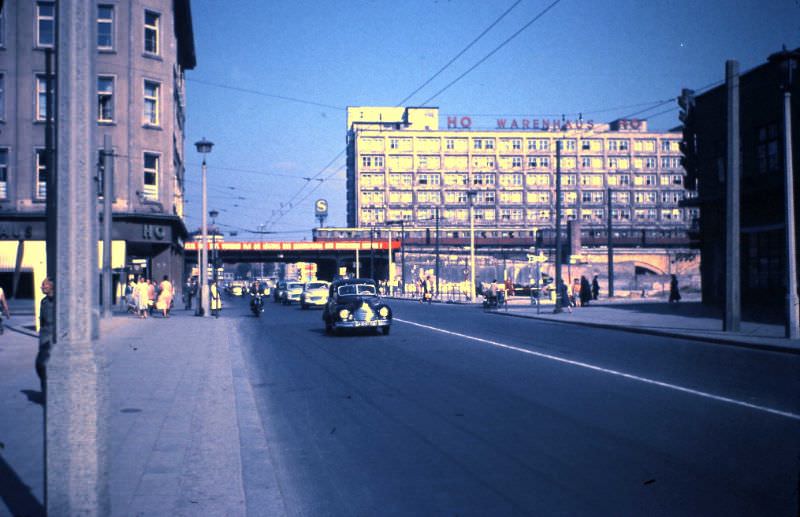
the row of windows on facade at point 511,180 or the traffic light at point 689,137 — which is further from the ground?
the row of windows on facade at point 511,180

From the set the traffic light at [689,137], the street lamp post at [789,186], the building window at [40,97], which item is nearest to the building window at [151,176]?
the building window at [40,97]

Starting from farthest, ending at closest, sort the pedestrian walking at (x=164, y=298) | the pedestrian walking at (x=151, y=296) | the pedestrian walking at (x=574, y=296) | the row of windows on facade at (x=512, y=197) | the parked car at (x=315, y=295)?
the row of windows on facade at (x=512, y=197) < the parked car at (x=315, y=295) < the pedestrian walking at (x=574, y=296) < the pedestrian walking at (x=151, y=296) < the pedestrian walking at (x=164, y=298)

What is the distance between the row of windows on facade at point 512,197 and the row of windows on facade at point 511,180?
1.26 metres

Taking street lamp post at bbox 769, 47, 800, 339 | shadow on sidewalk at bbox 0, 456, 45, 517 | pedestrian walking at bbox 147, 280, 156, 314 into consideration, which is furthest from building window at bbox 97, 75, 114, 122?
shadow on sidewalk at bbox 0, 456, 45, 517

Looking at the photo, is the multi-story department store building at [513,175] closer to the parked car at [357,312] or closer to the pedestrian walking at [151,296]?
the pedestrian walking at [151,296]

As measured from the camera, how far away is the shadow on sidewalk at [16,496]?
17.4 feet

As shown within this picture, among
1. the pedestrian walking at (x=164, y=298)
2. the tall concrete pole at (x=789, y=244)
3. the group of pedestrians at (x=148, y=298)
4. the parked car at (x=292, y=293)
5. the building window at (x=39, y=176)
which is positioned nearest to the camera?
the tall concrete pole at (x=789, y=244)

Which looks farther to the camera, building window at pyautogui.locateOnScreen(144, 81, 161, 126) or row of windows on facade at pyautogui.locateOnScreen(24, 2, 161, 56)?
building window at pyautogui.locateOnScreen(144, 81, 161, 126)

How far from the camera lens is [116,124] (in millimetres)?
39688

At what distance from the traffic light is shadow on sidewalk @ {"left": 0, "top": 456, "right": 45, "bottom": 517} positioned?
118 feet

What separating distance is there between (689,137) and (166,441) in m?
35.4

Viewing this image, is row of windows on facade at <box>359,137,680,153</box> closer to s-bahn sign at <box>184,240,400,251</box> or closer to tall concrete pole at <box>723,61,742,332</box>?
s-bahn sign at <box>184,240,400,251</box>

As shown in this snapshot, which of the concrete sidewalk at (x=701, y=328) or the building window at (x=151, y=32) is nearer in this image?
the concrete sidewalk at (x=701, y=328)

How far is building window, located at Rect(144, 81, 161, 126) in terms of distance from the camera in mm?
41094
